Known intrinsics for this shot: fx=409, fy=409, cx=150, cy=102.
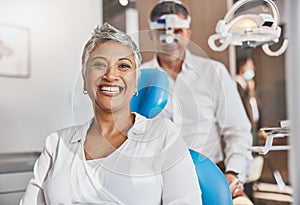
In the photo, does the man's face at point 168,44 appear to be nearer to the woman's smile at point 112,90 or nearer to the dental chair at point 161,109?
the dental chair at point 161,109

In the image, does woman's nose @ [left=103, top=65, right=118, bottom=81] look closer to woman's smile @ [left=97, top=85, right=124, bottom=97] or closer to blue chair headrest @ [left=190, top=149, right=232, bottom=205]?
woman's smile @ [left=97, top=85, right=124, bottom=97]

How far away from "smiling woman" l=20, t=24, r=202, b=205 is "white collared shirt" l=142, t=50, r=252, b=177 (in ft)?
0.38

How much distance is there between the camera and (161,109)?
126 centimetres

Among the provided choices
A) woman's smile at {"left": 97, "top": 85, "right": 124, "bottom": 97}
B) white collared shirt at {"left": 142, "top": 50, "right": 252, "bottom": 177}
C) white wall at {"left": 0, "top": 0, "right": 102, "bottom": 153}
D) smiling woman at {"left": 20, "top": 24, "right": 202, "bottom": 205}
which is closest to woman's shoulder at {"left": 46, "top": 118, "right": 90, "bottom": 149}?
smiling woman at {"left": 20, "top": 24, "right": 202, "bottom": 205}

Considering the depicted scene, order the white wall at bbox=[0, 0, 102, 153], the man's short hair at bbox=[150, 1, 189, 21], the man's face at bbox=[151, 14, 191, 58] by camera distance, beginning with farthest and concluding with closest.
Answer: the white wall at bbox=[0, 0, 102, 153] < the man's short hair at bbox=[150, 1, 189, 21] < the man's face at bbox=[151, 14, 191, 58]

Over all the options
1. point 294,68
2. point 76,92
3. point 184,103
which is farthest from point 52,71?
point 294,68

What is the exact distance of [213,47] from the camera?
A: 1551mm

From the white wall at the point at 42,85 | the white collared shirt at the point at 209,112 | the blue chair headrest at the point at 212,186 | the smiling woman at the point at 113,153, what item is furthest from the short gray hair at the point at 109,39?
the white wall at the point at 42,85

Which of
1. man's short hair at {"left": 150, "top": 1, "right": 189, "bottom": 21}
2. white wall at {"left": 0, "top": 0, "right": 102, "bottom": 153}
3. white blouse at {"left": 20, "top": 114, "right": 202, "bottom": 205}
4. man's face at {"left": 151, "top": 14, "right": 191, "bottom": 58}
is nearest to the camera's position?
white blouse at {"left": 20, "top": 114, "right": 202, "bottom": 205}

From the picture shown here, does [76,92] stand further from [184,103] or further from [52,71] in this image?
[52,71]

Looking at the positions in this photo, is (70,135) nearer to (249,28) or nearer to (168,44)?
(168,44)

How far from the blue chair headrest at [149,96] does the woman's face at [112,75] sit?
6cm

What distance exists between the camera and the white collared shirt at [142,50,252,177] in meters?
1.27

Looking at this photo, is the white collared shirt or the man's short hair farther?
the man's short hair
